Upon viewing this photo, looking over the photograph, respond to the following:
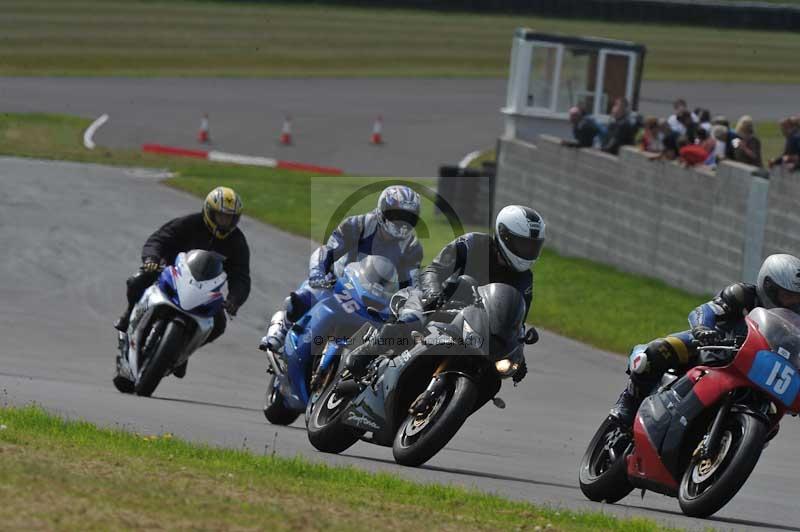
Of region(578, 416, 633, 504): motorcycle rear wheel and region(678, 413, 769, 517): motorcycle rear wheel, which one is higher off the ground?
region(678, 413, 769, 517): motorcycle rear wheel

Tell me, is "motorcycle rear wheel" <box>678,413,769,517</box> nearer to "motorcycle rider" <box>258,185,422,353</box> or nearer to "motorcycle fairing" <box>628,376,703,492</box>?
"motorcycle fairing" <box>628,376,703,492</box>

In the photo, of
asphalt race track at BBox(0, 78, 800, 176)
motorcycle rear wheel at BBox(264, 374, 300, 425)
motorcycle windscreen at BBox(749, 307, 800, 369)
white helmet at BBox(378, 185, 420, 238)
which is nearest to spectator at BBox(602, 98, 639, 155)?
asphalt race track at BBox(0, 78, 800, 176)

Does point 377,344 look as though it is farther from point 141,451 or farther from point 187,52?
point 187,52

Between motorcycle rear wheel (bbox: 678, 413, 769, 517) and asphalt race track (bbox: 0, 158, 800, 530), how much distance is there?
0.13 m

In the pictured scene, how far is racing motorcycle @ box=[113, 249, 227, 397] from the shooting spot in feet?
39.6

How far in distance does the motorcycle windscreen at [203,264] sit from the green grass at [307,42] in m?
33.8

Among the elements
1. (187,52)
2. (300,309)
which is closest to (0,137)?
(187,52)

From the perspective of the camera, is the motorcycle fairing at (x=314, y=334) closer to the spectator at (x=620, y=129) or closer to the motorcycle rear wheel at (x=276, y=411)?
the motorcycle rear wheel at (x=276, y=411)

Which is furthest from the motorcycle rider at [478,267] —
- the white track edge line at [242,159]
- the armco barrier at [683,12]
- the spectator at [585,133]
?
the armco barrier at [683,12]

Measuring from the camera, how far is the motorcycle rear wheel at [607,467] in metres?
8.94

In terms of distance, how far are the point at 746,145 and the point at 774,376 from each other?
41.1ft

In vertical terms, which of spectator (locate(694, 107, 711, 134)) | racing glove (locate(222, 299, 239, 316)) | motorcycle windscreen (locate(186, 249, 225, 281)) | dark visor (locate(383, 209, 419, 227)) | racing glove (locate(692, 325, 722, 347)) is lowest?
spectator (locate(694, 107, 711, 134))

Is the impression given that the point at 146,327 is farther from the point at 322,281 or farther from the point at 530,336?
the point at 530,336

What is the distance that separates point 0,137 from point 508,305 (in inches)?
984
